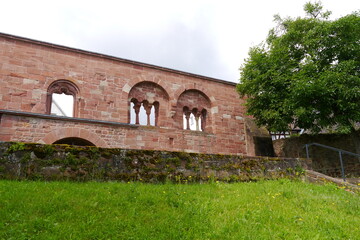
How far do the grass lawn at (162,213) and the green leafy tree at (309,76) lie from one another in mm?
6373

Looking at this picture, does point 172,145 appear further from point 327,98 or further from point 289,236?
point 289,236

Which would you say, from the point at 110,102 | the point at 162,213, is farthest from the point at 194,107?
the point at 162,213

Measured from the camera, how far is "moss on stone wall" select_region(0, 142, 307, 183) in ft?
18.5

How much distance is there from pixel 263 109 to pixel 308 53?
327 cm

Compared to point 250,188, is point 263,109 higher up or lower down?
higher up

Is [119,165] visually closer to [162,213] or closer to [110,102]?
[162,213]

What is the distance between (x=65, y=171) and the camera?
5.89m

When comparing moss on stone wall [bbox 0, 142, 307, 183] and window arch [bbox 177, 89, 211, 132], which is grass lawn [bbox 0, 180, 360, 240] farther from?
window arch [bbox 177, 89, 211, 132]

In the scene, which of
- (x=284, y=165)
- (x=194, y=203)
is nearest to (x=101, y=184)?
(x=194, y=203)

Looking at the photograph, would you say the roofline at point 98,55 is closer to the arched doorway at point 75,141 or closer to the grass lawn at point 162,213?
the arched doorway at point 75,141

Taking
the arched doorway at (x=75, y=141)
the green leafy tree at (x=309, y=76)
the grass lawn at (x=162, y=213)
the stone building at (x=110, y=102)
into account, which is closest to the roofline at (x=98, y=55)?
the stone building at (x=110, y=102)

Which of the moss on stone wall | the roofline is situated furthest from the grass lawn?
the roofline

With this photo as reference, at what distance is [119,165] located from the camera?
6.39 meters

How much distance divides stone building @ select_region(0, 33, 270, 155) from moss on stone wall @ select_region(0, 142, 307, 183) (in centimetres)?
468
